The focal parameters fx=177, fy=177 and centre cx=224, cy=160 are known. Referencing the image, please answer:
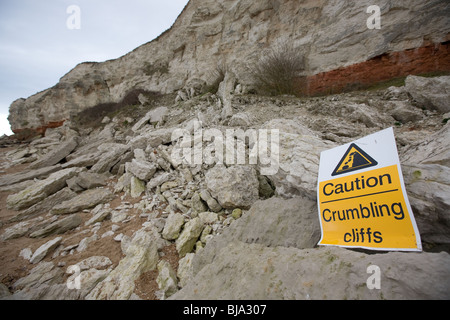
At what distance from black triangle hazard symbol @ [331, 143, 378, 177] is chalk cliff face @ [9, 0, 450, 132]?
769cm

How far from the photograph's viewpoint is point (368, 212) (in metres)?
1.34

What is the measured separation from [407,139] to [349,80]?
260 inches

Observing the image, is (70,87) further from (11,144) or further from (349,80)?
(349,80)

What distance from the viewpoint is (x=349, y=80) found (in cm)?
820

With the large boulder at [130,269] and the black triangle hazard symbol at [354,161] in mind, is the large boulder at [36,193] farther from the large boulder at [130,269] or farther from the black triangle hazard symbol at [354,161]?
the black triangle hazard symbol at [354,161]

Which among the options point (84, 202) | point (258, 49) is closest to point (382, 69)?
point (258, 49)

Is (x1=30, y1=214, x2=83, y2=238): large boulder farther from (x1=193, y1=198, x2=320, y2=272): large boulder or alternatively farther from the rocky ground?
(x1=193, y1=198, x2=320, y2=272): large boulder

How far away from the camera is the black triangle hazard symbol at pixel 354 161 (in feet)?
4.98

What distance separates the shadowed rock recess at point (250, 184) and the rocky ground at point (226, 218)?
0.01 m

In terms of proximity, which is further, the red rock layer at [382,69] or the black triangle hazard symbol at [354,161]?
the red rock layer at [382,69]

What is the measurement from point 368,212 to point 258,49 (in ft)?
37.2

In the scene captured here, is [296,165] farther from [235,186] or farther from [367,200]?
[235,186]

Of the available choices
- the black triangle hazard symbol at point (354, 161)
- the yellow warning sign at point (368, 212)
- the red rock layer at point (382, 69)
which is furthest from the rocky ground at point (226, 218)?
the red rock layer at point (382, 69)
